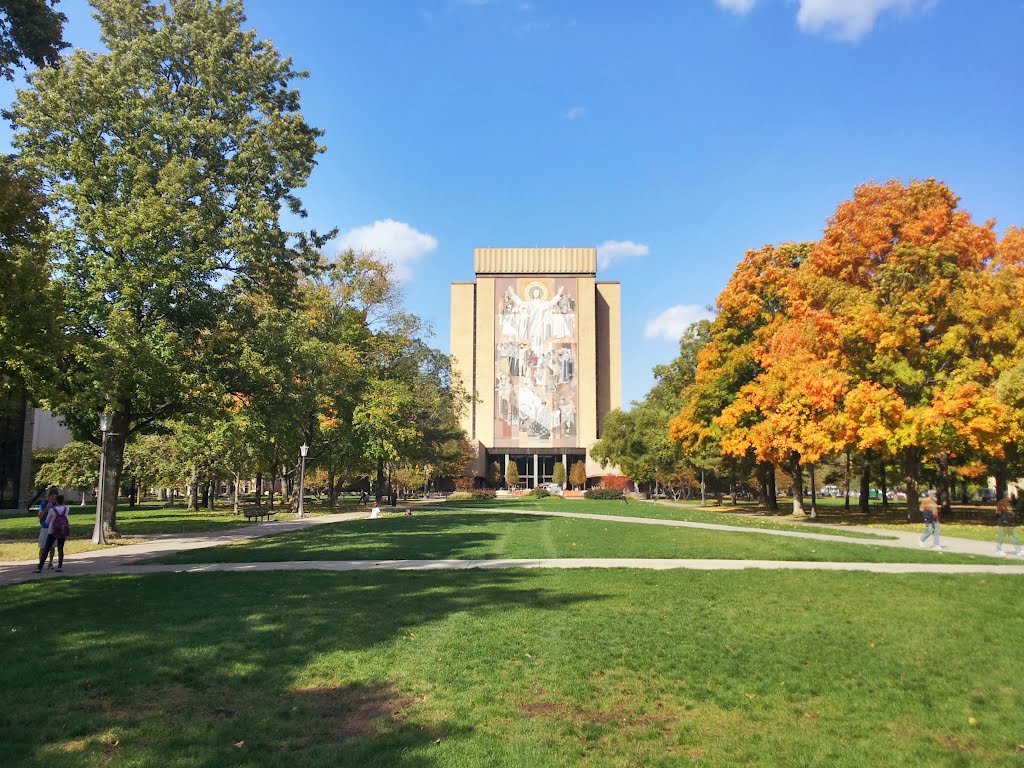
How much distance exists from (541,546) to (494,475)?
8341cm

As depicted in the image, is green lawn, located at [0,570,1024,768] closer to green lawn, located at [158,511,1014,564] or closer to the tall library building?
green lawn, located at [158,511,1014,564]

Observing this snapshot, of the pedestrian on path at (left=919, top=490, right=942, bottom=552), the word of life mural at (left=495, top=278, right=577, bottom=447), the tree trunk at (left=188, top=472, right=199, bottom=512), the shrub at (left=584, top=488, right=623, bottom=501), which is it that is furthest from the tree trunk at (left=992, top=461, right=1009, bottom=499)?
the word of life mural at (left=495, top=278, right=577, bottom=447)

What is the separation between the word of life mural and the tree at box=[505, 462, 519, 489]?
10.8ft

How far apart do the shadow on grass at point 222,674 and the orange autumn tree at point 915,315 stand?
1998cm

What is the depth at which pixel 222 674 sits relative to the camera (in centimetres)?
638

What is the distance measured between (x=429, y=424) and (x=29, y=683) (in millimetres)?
55685

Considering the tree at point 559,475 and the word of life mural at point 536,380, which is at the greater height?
the word of life mural at point 536,380

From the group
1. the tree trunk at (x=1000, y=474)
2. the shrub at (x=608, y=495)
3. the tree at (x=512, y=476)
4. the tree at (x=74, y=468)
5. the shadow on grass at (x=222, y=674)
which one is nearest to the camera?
the shadow on grass at (x=222, y=674)

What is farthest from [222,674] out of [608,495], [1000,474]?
[608,495]

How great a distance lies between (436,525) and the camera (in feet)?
86.6

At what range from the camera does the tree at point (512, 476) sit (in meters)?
Result: 99.2

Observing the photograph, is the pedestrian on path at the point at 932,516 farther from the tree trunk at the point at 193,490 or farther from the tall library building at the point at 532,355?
the tall library building at the point at 532,355

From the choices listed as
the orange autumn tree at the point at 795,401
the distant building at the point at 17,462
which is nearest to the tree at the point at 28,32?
the orange autumn tree at the point at 795,401

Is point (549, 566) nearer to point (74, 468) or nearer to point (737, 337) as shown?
point (737, 337)
